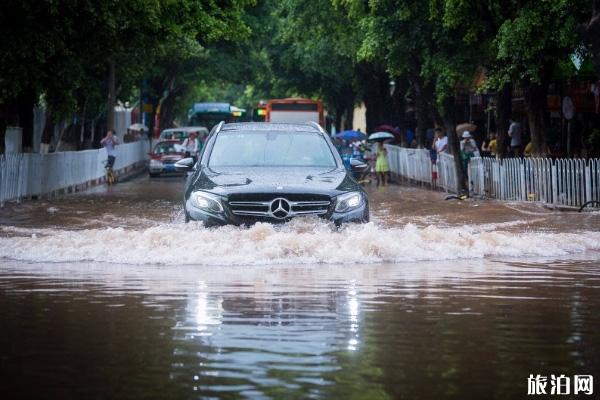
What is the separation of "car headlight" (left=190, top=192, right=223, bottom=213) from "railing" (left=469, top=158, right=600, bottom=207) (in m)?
12.5

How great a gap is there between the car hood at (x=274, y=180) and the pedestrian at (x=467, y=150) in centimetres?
1962

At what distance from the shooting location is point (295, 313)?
30.1 ft

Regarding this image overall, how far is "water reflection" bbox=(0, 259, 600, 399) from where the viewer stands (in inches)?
262

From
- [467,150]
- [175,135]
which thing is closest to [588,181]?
[467,150]

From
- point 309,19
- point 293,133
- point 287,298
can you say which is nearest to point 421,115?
point 309,19

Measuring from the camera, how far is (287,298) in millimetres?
10133

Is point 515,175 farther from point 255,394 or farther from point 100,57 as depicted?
point 255,394

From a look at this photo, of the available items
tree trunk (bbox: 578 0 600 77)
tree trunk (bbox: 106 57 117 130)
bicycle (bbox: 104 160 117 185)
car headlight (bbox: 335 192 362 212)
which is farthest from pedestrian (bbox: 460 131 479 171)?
car headlight (bbox: 335 192 362 212)

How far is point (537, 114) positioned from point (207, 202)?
1594 cm

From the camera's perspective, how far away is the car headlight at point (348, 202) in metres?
14.4

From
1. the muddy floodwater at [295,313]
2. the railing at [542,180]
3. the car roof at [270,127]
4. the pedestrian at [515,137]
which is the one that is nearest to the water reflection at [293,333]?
the muddy floodwater at [295,313]

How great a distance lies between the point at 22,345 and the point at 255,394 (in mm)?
2099

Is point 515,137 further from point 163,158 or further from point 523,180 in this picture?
point 163,158

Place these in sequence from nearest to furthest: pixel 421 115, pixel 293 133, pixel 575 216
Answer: pixel 293 133
pixel 575 216
pixel 421 115
